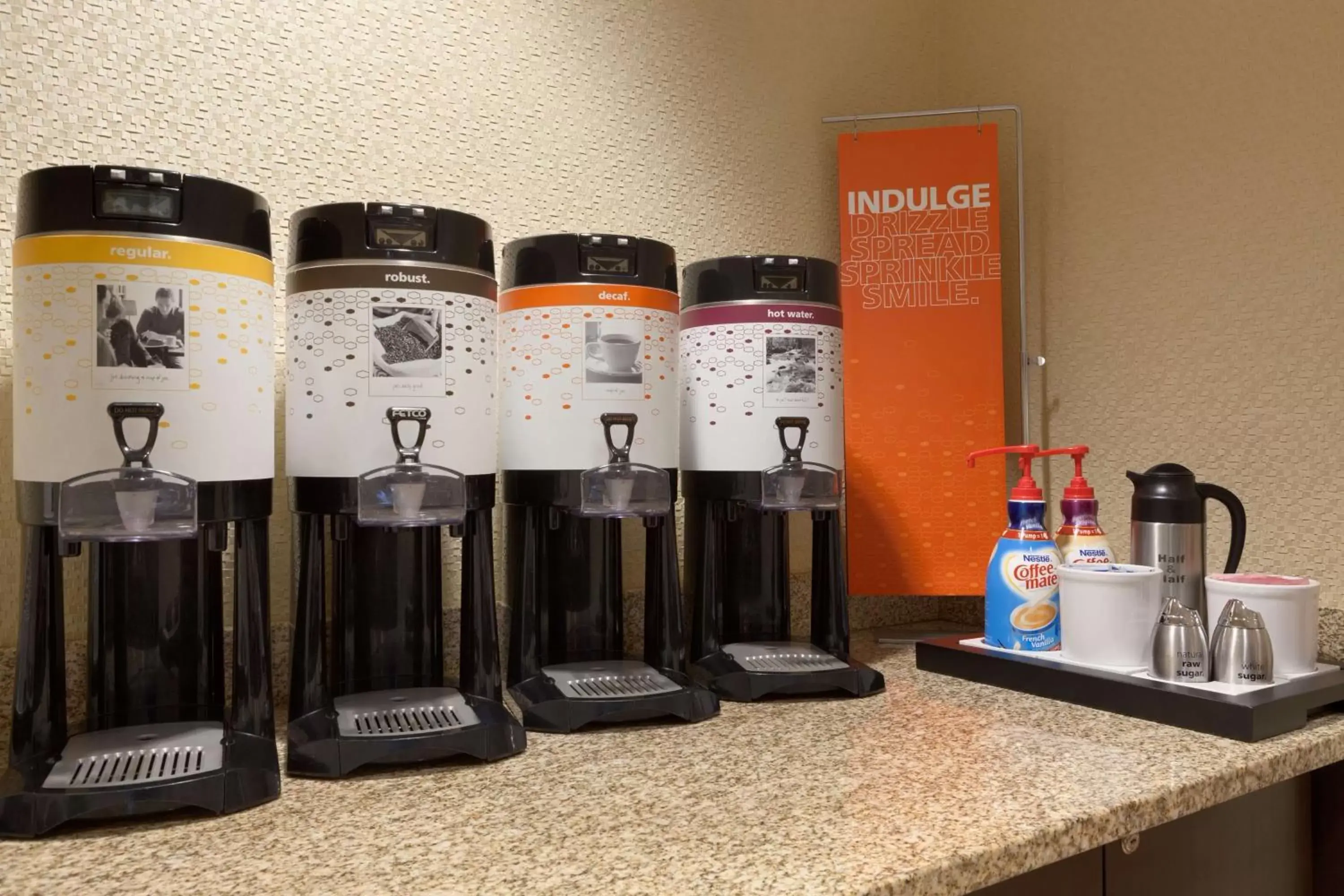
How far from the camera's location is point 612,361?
3.61ft

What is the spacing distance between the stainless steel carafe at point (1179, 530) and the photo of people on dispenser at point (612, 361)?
633 millimetres

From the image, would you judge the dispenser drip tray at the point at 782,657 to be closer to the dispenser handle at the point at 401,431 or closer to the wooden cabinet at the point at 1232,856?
the wooden cabinet at the point at 1232,856

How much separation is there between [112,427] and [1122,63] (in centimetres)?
146

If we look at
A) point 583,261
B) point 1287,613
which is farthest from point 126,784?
point 1287,613

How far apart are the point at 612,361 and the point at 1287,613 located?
810mm

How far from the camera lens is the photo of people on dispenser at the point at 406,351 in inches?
37.5

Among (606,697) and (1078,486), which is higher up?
(1078,486)

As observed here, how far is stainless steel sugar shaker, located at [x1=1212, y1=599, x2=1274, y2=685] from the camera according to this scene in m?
1.05

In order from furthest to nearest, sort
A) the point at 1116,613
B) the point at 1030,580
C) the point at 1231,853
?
1. the point at 1030,580
2. the point at 1116,613
3. the point at 1231,853

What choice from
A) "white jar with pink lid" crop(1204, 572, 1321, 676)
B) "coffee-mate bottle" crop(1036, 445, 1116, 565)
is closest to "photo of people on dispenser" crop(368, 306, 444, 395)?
"coffee-mate bottle" crop(1036, 445, 1116, 565)

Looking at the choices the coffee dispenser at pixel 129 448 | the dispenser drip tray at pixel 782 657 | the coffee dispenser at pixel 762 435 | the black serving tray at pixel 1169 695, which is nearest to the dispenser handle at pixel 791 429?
the coffee dispenser at pixel 762 435

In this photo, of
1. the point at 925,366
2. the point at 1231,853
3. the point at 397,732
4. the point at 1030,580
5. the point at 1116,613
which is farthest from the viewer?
the point at 925,366

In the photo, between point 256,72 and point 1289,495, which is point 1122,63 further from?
point 256,72

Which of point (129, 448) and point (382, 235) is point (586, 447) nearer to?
point (382, 235)
